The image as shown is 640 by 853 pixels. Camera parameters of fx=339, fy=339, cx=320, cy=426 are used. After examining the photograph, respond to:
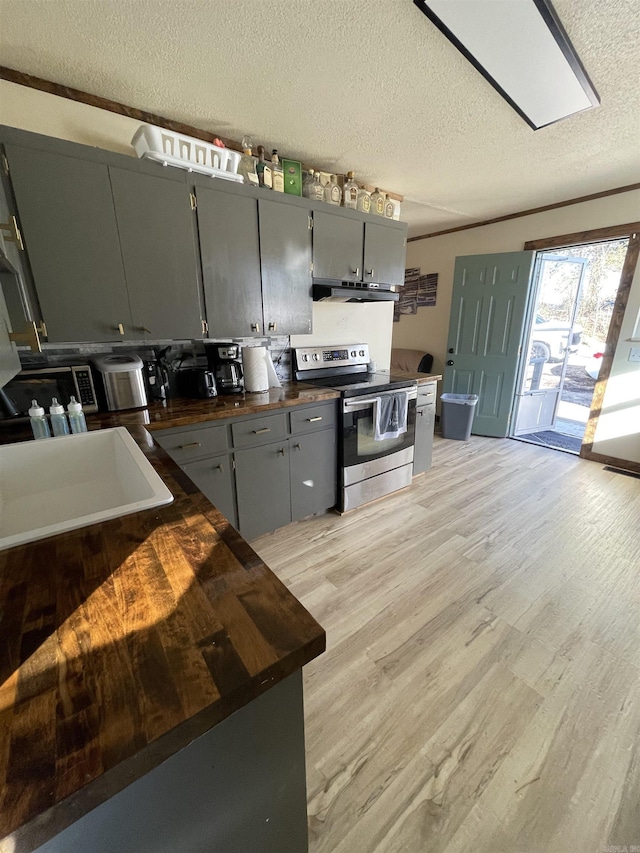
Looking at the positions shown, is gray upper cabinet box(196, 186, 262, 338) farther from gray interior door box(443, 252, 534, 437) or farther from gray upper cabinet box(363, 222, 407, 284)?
gray interior door box(443, 252, 534, 437)

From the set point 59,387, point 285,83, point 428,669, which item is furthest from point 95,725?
point 285,83

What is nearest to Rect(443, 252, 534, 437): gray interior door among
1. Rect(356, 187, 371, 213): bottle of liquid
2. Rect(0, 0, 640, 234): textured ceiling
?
Rect(0, 0, 640, 234): textured ceiling

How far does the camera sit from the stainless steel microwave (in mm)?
1556

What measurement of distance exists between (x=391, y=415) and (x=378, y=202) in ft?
5.66

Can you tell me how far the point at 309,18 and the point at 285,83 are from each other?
376 millimetres

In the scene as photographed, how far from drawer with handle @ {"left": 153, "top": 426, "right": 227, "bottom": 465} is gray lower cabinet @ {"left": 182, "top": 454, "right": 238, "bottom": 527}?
0.15ft

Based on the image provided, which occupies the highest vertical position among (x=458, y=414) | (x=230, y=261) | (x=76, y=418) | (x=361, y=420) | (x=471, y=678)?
(x=230, y=261)

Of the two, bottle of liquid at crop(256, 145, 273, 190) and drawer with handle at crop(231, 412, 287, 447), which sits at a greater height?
bottle of liquid at crop(256, 145, 273, 190)

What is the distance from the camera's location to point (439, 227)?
439cm

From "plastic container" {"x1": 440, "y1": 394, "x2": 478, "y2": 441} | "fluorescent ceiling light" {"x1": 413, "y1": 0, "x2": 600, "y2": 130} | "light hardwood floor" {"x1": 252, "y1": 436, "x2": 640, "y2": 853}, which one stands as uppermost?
"fluorescent ceiling light" {"x1": 413, "y1": 0, "x2": 600, "y2": 130}

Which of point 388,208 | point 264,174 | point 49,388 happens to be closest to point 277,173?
Answer: point 264,174

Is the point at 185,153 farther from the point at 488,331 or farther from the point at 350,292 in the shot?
the point at 488,331

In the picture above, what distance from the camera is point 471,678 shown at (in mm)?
1412

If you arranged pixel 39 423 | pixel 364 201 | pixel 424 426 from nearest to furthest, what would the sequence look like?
pixel 39 423 → pixel 364 201 → pixel 424 426
